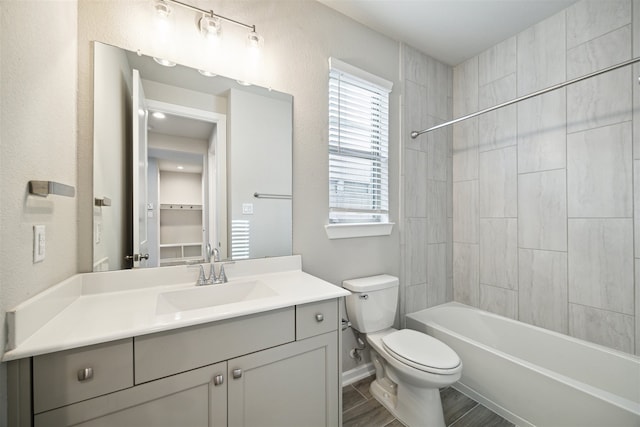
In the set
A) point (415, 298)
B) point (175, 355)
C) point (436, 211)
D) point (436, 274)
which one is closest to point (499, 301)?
point (436, 274)

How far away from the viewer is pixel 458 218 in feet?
8.02

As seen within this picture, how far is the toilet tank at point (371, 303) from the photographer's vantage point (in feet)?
5.61

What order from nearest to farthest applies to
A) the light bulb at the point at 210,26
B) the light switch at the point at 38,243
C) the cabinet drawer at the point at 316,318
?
the light switch at the point at 38,243 < the cabinet drawer at the point at 316,318 < the light bulb at the point at 210,26

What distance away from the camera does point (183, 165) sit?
1.35m

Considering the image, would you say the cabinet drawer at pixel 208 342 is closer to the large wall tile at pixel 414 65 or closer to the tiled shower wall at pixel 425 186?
the tiled shower wall at pixel 425 186

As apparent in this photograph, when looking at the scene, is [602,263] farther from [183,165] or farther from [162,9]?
[162,9]

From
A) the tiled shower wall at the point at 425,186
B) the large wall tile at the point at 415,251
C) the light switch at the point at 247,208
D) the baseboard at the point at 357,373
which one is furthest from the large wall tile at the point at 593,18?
the baseboard at the point at 357,373

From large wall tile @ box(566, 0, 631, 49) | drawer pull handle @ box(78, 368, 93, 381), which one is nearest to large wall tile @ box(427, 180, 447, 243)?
large wall tile @ box(566, 0, 631, 49)

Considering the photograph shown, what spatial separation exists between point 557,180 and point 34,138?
279cm

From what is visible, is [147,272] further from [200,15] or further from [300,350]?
[200,15]

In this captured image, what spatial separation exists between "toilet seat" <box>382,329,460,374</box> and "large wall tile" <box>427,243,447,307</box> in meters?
0.75

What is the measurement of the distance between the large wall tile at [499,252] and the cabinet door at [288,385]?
170 cm

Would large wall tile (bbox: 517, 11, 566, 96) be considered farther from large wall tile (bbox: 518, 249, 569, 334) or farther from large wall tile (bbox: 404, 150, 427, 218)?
large wall tile (bbox: 518, 249, 569, 334)

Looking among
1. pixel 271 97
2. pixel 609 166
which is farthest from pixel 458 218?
pixel 271 97
